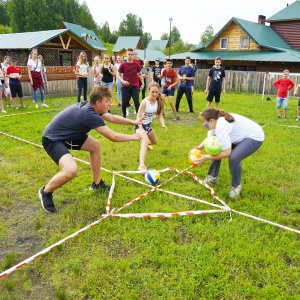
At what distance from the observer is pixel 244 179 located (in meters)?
5.09

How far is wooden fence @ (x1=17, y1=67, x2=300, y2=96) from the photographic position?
53.9 ft

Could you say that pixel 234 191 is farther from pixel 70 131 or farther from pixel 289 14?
pixel 289 14

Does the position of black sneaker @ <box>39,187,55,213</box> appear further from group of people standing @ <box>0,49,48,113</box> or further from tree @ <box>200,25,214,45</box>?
tree @ <box>200,25,214,45</box>

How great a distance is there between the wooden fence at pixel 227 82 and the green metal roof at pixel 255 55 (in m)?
4.22

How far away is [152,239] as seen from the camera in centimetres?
338

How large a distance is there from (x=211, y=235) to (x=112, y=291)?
1.38 m

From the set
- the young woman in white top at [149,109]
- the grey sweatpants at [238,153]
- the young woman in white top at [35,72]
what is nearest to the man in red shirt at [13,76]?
the young woman in white top at [35,72]

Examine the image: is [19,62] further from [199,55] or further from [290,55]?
[290,55]

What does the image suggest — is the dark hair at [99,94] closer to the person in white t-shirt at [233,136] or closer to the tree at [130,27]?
the person in white t-shirt at [233,136]

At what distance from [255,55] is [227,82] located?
6455 millimetres

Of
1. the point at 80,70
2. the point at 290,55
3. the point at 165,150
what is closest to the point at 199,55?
the point at 290,55

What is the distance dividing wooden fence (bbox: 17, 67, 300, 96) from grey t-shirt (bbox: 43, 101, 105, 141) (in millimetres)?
12333

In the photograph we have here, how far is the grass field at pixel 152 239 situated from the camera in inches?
107

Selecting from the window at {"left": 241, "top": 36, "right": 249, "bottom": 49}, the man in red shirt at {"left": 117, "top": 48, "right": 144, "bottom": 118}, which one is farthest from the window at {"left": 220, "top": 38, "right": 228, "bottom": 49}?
the man in red shirt at {"left": 117, "top": 48, "right": 144, "bottom": 118}
